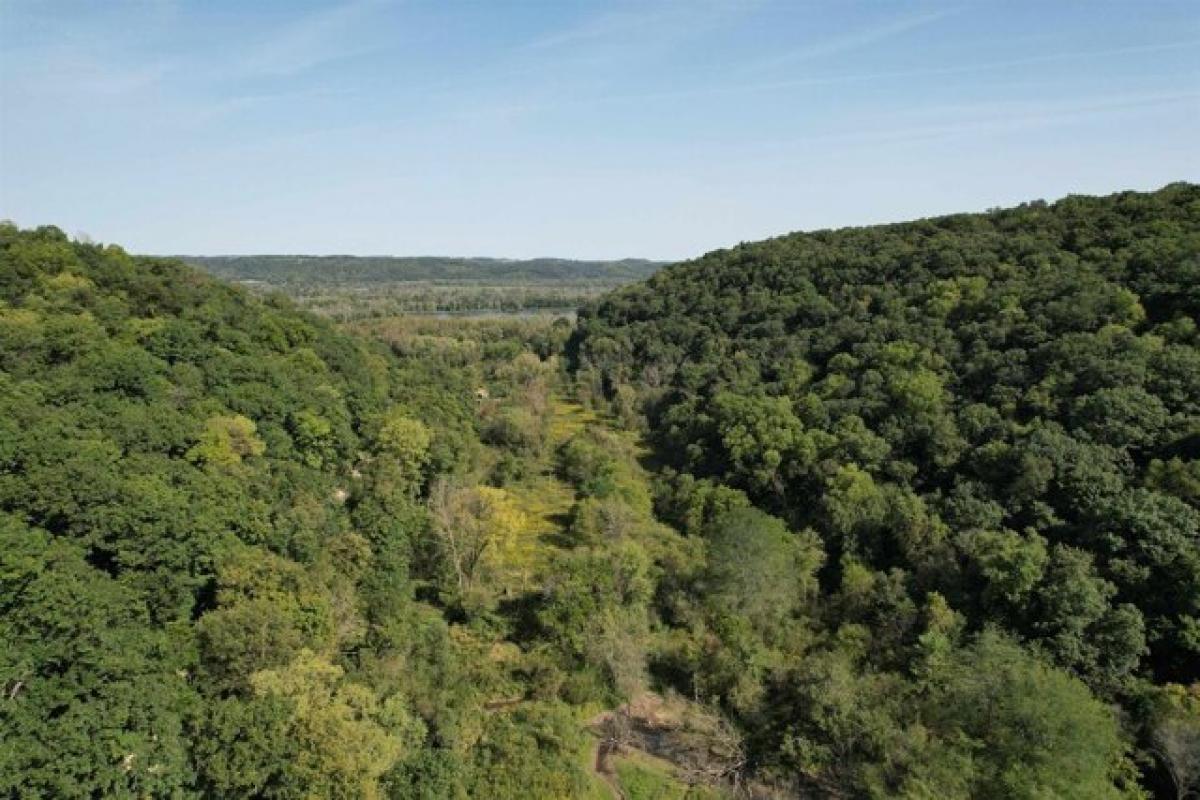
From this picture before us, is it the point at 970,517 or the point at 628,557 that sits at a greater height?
the point at 970,517

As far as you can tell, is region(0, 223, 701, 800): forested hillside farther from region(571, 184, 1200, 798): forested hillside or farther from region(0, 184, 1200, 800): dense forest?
region(571, 184, 1200, 798): forested hillside

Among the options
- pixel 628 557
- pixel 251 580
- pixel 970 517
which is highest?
pixel 251 580

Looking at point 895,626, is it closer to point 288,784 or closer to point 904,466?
point 904,466

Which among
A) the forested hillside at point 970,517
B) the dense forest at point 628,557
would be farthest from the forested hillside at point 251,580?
the forested hillside at point 970,517

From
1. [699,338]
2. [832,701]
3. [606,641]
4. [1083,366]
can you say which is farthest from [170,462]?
[699,338]

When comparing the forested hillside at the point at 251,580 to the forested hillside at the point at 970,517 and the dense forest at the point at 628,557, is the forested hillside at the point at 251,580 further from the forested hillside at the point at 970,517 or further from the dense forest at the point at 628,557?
the forested hillside at the point at 970,517

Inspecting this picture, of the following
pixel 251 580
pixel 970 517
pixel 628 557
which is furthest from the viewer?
pixel 970 517

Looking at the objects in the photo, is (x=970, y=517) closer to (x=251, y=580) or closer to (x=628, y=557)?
(x=628, y=557)

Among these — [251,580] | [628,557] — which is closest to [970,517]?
[628,557]
